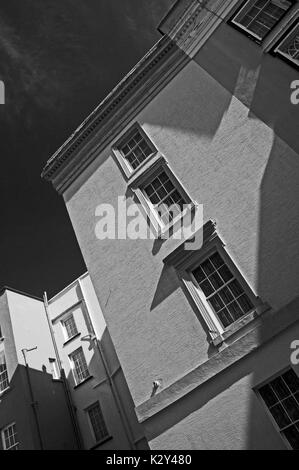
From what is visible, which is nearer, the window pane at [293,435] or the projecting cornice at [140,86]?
the window pane at [293,435]

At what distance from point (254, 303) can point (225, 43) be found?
1009 centimetres

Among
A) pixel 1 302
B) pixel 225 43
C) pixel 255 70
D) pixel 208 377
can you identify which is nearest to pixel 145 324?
pixel 208 377

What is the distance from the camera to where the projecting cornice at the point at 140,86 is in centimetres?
1550

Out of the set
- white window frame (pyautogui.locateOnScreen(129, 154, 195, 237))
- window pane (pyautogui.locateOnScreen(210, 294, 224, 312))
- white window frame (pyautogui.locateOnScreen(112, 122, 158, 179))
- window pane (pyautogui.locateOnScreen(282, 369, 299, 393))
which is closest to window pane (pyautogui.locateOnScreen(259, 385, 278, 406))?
window pane (pyautogui.locateOnScreen(282, 369, 299, 393))

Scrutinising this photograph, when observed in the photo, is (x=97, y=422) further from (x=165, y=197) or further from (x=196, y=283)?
(x=165, y=197)

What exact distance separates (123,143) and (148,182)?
2.78m

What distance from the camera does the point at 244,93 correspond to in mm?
13703

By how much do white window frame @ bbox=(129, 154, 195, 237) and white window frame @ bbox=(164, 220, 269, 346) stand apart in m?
1.29

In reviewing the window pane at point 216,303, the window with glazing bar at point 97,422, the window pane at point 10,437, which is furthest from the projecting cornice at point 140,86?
the window with glazing bar at point 97,422

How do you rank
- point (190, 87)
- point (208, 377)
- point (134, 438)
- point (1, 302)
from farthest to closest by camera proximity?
point (1, 302) < point (134, 438) < point (190, 87) < point (208, 377)

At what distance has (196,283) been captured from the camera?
503 inches

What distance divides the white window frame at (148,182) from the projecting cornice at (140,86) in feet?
10.6

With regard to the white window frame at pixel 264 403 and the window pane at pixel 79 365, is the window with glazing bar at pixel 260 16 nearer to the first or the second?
the white window frame at pixel 264 403
